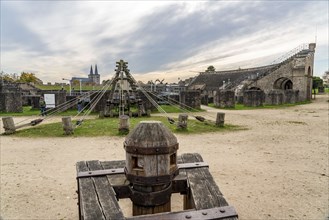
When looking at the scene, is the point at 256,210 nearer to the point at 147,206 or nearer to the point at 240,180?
the point at 240,180

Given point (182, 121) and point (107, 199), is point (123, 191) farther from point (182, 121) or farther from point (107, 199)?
point (182, 121)

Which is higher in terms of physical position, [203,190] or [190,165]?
[190,165]

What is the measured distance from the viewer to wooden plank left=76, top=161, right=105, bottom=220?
1875mm

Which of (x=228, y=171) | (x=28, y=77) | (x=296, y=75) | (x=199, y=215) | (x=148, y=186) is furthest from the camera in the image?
(x=28, y=77)

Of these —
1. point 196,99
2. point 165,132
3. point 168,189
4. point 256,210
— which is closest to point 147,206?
point 168,189

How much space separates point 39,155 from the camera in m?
8.65

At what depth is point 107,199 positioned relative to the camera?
2.06 m

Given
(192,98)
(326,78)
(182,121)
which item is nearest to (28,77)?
(192,98)

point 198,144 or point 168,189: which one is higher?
point 168,189

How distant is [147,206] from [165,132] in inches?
25.9

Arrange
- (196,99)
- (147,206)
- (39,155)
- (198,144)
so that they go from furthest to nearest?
(196,99)
(198,144)
(39,155)
(147,206)

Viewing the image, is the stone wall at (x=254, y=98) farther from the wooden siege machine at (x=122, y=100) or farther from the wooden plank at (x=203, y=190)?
the wooden plank at (x=203, y=190)

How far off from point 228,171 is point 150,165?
17.3 feet

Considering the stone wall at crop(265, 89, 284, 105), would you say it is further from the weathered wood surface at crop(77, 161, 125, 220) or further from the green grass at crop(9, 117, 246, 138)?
the weathered wood surface at crop(77, 161, 125, 220)
